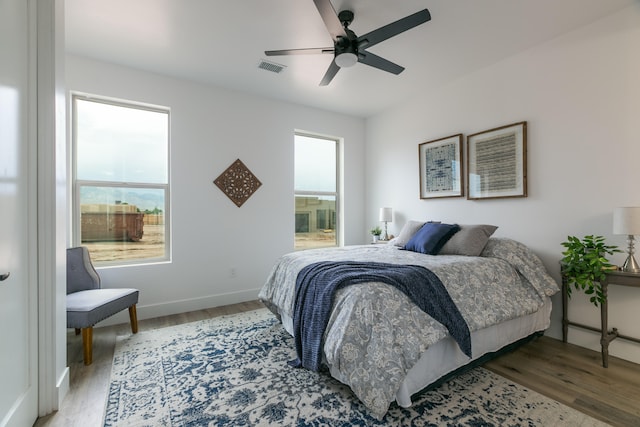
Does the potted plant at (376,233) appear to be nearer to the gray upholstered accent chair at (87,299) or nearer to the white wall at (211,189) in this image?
the white wall at (211,189)

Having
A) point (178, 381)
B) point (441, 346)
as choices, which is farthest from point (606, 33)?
point (178, 381)

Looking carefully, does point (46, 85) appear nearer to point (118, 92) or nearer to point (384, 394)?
point (118, 92)

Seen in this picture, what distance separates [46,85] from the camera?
67.1 inches

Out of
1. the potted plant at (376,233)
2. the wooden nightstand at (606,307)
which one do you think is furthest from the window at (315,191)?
the wooden nightstand at (606,307)

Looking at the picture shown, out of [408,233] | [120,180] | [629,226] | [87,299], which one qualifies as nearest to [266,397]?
[87,299]

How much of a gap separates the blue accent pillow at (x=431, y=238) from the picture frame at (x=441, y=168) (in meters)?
0.72

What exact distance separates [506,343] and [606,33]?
8.91 ft

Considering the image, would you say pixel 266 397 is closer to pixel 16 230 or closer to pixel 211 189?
pixel 16 230

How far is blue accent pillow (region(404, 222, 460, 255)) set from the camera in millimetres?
2953

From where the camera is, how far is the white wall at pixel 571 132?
236 cm

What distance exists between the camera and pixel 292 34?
2609 millimetres

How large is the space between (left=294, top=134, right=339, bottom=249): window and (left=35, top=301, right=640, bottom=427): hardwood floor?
2.71 meters

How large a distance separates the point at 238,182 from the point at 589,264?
3.63 metres

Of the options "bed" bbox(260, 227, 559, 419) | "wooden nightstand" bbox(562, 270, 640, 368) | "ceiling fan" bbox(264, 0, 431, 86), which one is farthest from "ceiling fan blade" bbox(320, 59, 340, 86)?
"wooden nightstand" bbox(562, 270, 640, 368)
